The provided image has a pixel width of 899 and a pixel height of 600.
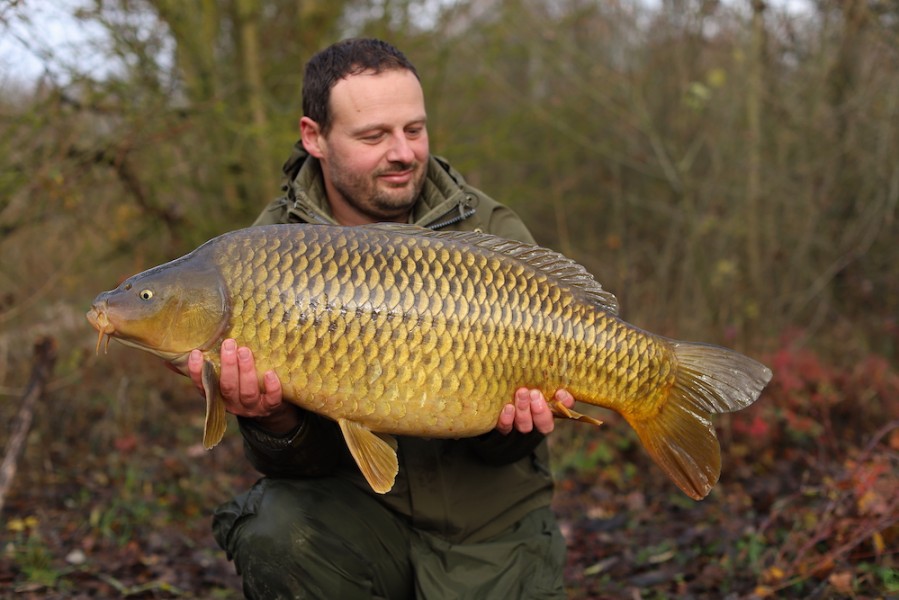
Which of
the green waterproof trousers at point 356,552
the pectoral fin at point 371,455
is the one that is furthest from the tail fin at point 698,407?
the pectoral fin at point 371,455

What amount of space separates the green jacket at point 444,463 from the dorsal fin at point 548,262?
245 millimetres

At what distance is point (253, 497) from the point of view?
79.2 inches

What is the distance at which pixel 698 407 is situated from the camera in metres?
1.85

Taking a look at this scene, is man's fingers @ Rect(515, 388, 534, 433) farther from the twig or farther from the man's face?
the twig

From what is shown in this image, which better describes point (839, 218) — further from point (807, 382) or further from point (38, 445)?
point (38, 445)

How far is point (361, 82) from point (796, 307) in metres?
3.75

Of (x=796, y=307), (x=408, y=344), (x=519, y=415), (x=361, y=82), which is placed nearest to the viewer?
(x=408, y=344)

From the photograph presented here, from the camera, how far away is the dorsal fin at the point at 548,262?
185cm

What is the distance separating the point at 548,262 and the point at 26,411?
2.13 m

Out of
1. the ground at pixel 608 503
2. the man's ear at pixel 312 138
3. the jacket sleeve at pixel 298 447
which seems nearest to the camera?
the jacket sleeve at pixel 298 447

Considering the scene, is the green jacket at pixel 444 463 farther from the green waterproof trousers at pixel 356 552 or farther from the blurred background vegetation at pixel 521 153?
the blurred background vegetation at pixel 521 153

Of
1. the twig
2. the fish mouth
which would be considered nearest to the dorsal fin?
the fish mouth

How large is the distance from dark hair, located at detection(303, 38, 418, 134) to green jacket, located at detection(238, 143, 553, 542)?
0.19 metres

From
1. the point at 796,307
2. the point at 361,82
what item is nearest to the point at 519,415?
the point at 361,82
